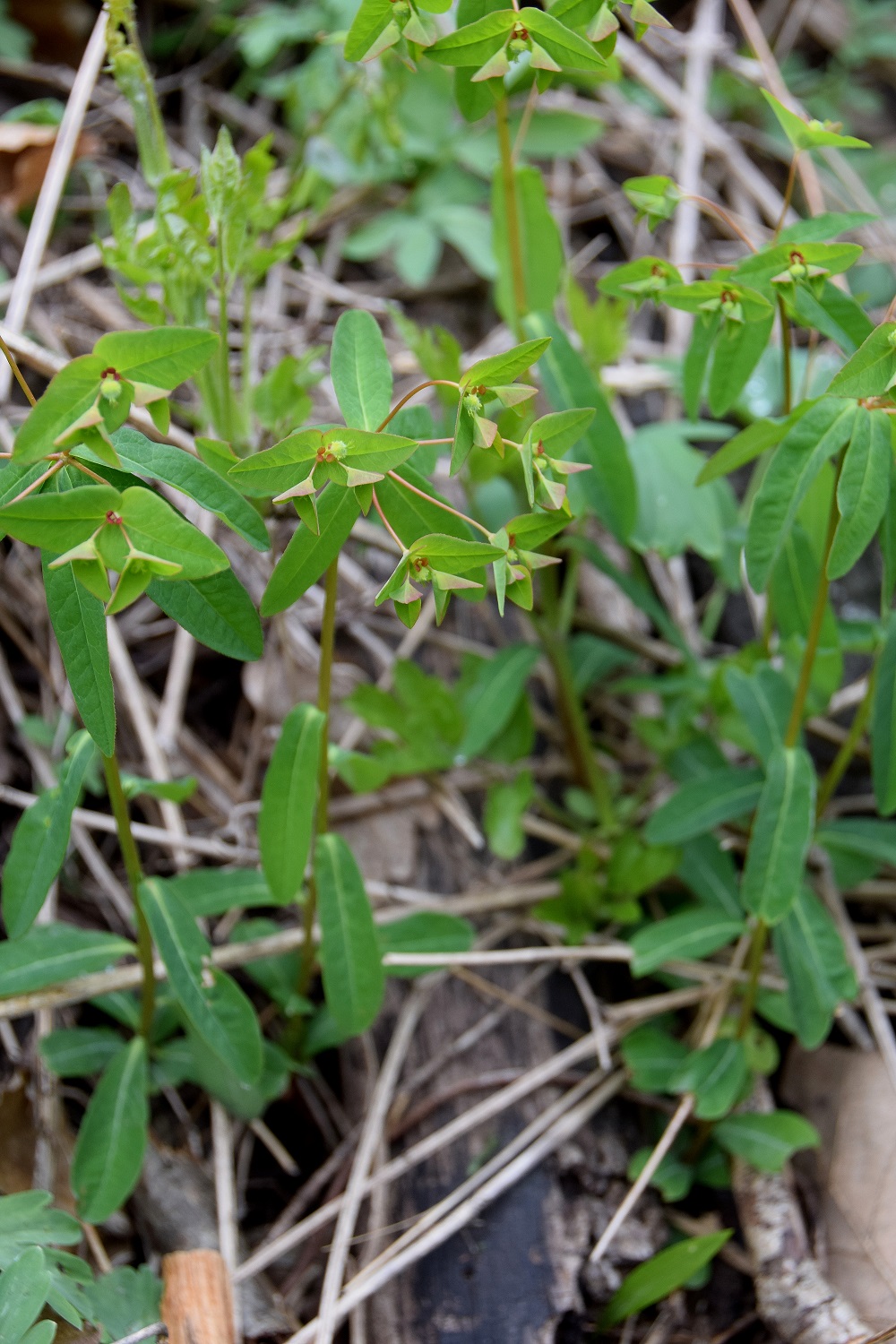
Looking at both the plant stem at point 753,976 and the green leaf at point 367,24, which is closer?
the green leaf at point 367,24

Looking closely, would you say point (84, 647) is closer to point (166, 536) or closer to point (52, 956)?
point (166, 536)

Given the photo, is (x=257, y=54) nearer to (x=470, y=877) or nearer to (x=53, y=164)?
(x=53, y=164)

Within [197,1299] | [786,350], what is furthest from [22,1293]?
[786,350]

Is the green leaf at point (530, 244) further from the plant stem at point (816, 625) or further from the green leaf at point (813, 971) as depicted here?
the green leaf at point (813, 971)

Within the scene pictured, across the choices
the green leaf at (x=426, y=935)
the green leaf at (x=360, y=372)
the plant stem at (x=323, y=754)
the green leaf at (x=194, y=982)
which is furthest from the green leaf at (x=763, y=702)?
the green leaf at (x=194, y=982)

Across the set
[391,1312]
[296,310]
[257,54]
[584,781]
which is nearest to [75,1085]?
[391,1312]
